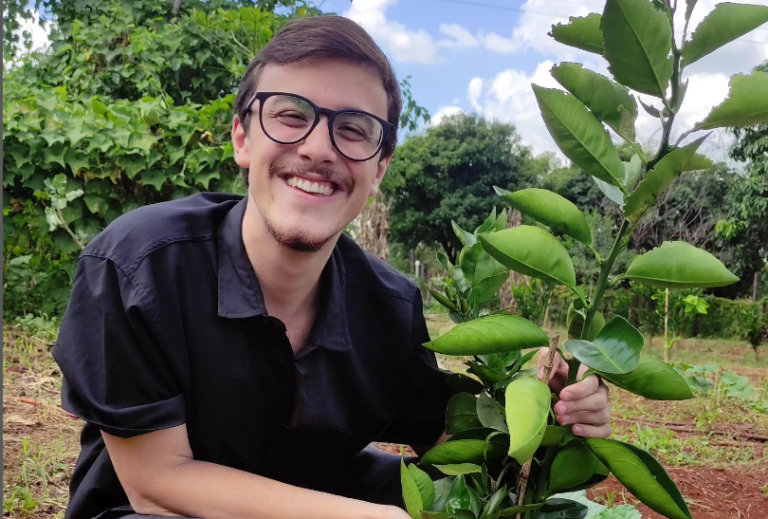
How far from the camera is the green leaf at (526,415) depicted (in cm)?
91

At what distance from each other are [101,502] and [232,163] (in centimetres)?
353

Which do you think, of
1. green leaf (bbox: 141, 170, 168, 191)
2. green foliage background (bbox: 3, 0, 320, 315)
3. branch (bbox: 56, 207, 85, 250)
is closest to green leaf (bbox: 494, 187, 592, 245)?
green foliage background (bbox: 3, 0, 320, 315)

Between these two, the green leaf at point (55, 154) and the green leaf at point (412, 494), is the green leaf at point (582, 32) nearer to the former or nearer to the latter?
the green leaf at point (412, 494)

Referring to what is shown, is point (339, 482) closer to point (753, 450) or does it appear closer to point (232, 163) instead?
point (753, 450)

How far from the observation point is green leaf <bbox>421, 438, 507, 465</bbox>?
1.21 m

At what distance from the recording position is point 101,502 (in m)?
1.63

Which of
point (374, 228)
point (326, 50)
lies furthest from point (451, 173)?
point (326, 50)

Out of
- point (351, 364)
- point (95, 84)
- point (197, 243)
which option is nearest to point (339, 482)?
point (351, 364)

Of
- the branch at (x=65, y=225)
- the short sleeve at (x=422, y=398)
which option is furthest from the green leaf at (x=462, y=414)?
the branch at (x=65, y=225)

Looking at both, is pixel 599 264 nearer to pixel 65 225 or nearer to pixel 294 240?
pixel 294 240

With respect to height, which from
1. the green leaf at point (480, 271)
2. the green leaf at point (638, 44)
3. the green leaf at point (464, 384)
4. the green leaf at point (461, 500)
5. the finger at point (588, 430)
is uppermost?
the green leaf at point (638, 44)

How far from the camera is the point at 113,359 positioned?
1.37 meters

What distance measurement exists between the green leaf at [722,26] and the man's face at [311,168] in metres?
0.71

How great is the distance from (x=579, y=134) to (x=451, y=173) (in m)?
22.0
